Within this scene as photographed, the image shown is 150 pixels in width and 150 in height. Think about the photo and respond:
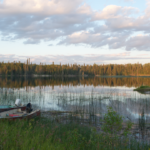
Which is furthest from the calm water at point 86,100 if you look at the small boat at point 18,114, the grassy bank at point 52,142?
the small boat at point 18,114

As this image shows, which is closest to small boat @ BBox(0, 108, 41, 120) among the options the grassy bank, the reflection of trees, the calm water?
the calm water

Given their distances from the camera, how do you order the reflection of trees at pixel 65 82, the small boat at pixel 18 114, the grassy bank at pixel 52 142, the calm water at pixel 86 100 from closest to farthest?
1. the grassy bank at pixel 52 142
2. the small boat at pixel 18 114
3. the calm water at pixel 86 100
4. the reflection of trees at pixel 65 82

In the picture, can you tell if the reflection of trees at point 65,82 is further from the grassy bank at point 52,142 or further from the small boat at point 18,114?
the grassy bank at point 52,142

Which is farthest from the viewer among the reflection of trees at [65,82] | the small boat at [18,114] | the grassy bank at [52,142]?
the reflection of trees at [65,82]

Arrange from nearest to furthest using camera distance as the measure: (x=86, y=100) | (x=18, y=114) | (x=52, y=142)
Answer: (x=52, y=142)
(x=18, y=114)
(x=86, y=100)

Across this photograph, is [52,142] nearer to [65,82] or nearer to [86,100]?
[86,100]

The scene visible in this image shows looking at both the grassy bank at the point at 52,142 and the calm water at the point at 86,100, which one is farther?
the calm water at the point at 86,100

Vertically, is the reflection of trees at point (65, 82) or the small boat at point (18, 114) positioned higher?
the small boat at point (18, 114)

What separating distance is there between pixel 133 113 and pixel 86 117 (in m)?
4.73

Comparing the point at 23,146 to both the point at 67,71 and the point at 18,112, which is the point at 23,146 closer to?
the point at 18,112

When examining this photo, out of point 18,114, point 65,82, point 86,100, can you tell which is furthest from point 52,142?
point 65,82

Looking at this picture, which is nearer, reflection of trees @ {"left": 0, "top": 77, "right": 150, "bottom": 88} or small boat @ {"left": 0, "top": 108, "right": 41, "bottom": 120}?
small boat @ {"left": 0, "top": 108, "right": 41, "bottom": 120}

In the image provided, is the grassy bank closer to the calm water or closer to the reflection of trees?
the calm water

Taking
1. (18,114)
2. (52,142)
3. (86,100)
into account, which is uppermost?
(52,142)
